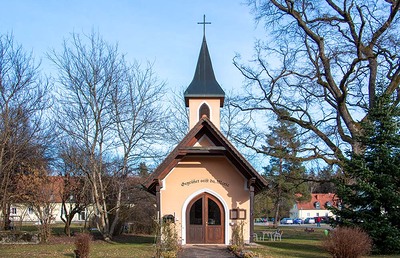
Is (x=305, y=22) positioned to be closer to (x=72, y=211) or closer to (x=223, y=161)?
(x=223, y=161)

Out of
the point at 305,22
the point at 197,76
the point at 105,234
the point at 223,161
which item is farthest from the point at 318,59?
the point at 105,234

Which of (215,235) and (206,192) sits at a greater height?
(206,192)

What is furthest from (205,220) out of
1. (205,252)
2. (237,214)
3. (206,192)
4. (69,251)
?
(69,251)

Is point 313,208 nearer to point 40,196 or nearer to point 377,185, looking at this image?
point 40,196

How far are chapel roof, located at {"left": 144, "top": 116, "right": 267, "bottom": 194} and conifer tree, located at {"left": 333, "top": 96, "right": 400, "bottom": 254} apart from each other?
3800 mm

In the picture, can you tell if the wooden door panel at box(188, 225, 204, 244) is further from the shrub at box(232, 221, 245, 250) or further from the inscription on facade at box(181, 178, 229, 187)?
the inscription on facade at box(181, 178, 229, 187)

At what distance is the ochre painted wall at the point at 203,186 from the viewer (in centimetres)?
2142

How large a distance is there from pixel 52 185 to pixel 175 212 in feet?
29.5

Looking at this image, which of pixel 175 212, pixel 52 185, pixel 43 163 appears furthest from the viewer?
pixel 43 163

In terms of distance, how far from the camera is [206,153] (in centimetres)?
2106

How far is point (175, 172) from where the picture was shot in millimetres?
21719

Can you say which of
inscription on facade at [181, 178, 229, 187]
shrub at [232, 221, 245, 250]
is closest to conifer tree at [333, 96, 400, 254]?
shrub at [232, 221, 245, 250]

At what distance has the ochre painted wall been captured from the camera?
21422 millimetres

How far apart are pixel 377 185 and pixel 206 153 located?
732 centimetres
